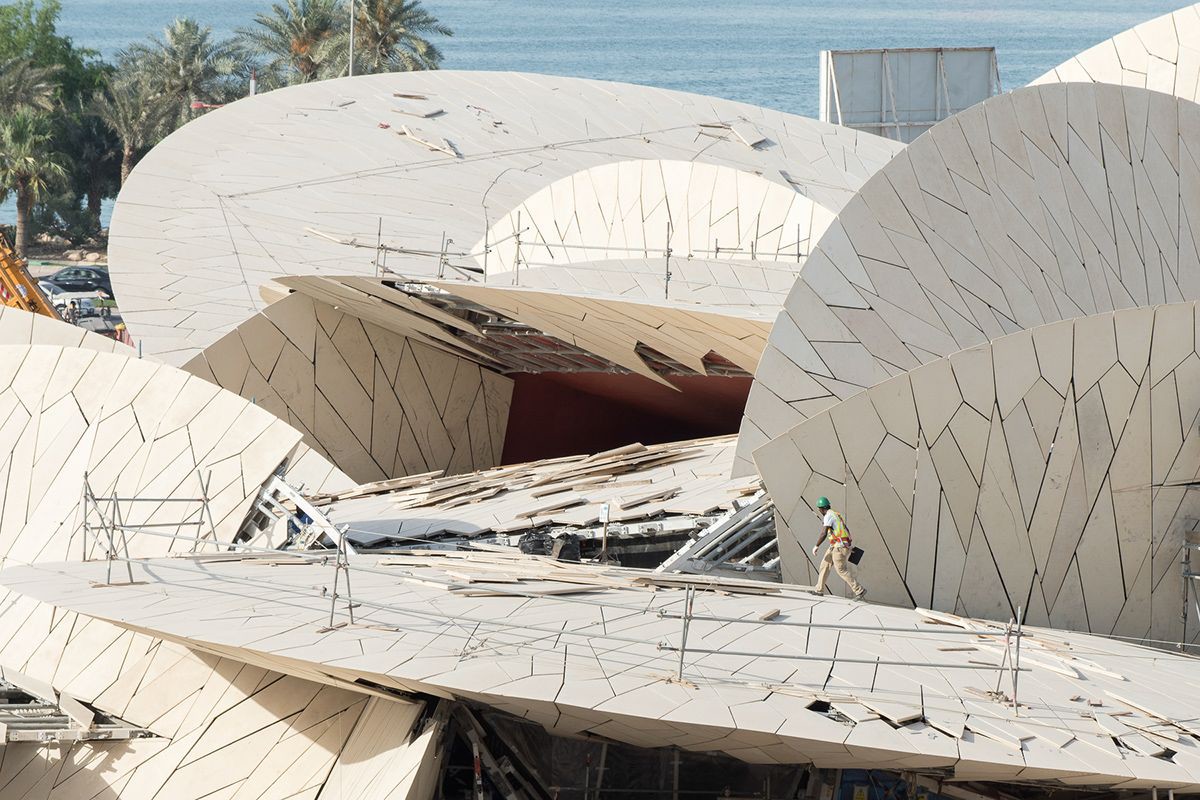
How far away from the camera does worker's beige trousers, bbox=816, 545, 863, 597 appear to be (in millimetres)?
11711

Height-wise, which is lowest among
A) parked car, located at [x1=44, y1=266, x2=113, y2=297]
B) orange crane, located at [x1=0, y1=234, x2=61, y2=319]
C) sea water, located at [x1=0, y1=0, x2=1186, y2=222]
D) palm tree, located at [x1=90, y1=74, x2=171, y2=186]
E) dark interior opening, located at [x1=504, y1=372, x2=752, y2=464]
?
dark interior opening, located at [x1=504, y1=372, x2=752, y2=464]

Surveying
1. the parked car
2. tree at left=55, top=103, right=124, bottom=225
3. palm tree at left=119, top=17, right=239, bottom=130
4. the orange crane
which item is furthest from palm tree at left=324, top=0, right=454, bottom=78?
the orange crane

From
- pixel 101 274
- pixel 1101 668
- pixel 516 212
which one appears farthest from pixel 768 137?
pixel 101 274

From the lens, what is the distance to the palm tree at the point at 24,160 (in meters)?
46.6

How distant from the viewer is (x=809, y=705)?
9.09m

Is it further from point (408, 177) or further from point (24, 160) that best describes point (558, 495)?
point (24, 160)

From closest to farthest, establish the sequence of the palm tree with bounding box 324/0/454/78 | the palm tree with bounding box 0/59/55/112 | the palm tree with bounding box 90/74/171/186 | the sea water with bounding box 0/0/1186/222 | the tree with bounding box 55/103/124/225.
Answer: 1. the palm tree with bounding box 324/0/454/78
2. the palm tree with bounding box 90/74/171/186
3. the palm tree with bounding box 0/59/55/112
4. the tree with bounding box 55/103/124/225
5. the sea water with bounding box 0/0/1186/222

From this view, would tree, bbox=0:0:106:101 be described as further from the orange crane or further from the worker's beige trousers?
the worker's beige trousers

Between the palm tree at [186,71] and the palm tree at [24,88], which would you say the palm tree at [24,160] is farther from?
the palm tree at [186,71]

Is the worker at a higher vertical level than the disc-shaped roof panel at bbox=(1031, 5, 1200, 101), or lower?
lower

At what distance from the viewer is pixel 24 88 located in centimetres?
5134

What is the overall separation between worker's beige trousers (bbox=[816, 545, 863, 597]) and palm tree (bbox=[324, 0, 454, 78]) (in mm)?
35878

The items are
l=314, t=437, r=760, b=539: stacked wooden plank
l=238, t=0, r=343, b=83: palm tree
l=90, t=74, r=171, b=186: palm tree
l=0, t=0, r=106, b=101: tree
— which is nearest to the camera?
l=314, t=437, r=760, b=539: stacked wooden plank

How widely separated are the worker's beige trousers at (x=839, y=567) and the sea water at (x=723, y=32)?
7913 centimetres
